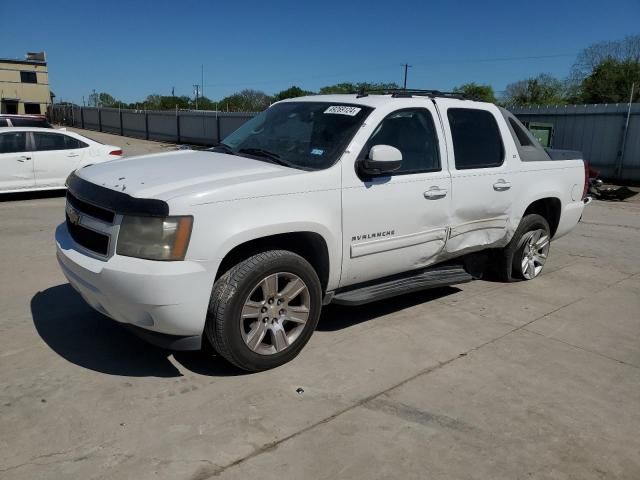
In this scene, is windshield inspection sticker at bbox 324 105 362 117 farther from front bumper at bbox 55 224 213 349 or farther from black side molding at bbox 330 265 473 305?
front bumper at bbox 55 224 213 349

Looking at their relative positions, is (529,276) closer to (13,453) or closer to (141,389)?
(141,389)

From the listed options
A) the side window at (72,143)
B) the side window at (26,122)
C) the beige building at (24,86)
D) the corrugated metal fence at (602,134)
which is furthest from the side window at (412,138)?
the beige building at (24,86)

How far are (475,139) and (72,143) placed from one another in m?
9.40

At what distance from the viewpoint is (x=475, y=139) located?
5.01 meters

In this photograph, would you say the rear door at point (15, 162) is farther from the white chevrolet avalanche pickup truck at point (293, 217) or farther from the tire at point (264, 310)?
the tire at point (264, 310)

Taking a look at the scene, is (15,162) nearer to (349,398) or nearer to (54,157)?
(54,157)

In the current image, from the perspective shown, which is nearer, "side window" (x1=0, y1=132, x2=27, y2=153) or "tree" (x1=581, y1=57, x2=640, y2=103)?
"side window" (x1=0, y1=132, x2=27, y2=153)

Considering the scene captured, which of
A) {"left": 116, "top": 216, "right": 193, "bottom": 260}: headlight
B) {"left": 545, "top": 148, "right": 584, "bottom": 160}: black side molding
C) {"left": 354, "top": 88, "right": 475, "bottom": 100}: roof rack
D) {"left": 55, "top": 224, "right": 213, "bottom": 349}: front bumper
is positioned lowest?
{"left": 55, "top": 224, "right": 213, "bottom": 349}: front bumper

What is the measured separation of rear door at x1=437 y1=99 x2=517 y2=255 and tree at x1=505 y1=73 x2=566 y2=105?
2689 inches

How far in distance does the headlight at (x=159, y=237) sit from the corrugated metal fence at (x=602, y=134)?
52.2ft

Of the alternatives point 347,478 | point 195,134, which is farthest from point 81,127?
point 347,478

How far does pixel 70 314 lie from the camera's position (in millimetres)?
4613

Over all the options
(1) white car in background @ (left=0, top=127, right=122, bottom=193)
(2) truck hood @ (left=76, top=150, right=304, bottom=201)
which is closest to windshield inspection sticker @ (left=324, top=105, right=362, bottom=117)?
(2) truck hood @ (left=76, top=150, right=304, bottom=201)

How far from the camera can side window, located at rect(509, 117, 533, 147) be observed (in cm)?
552
